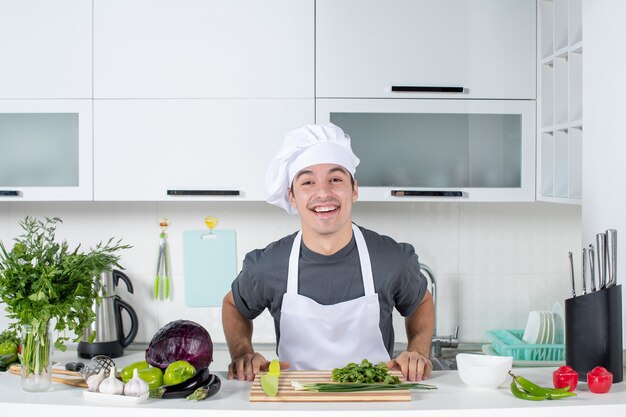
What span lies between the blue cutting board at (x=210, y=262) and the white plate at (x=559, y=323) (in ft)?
4.25

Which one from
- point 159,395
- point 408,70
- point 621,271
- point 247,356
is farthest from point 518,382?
point 408,70

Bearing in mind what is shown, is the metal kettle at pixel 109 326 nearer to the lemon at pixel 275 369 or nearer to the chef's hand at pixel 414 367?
the lemon at pixel 275 369

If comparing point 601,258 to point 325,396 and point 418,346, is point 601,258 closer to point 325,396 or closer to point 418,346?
point 418,346

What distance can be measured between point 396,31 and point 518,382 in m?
1.50

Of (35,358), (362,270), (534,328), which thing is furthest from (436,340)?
(35,358)

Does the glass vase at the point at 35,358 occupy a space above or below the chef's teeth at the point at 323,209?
below

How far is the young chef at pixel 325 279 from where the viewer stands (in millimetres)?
2248

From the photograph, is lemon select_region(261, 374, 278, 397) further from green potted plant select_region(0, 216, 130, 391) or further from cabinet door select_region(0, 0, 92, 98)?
cabinet door select_region(0, 0, 92, 98)

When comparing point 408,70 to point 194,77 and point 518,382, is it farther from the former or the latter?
point 518,382

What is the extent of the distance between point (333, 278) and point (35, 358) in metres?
0.87

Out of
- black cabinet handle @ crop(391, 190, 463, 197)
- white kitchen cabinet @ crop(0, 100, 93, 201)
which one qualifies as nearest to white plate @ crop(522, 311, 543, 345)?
black cabinet handle @ crop(391, 190, 463, 197)

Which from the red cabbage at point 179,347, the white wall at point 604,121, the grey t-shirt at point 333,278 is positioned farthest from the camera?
the grey t-shirt at point 333,278

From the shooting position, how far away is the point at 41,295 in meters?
1.75

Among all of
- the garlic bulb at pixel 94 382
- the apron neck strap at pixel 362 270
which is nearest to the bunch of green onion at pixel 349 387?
the garlic bulb at pixel 94 382
